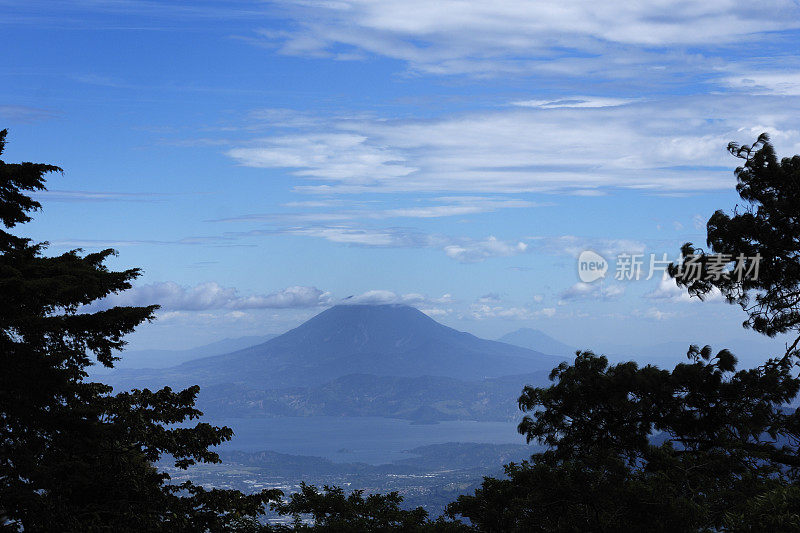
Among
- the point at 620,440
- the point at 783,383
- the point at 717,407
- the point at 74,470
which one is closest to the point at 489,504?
the point at 620,440

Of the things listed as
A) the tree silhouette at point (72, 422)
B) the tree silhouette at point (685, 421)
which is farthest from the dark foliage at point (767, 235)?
the tree silhouette at point (72, 422)

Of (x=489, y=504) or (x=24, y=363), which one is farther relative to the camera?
(x=489, y=504)

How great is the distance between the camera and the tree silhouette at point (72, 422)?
1270cm

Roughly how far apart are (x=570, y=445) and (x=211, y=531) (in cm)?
835

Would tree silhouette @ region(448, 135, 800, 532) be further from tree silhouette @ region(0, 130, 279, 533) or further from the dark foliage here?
tree silhouette @ region(0, 130, 279, 533)

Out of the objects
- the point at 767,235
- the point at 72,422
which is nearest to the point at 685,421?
the point at 767,235

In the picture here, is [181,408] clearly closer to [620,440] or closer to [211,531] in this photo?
[211,531]

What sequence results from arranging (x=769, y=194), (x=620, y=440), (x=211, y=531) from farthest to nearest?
(x=620, y=440)
(x=769, y=194)
(x=211, y=531)

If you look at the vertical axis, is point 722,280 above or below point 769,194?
below

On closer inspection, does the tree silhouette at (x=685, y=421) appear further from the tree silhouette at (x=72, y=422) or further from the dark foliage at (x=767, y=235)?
the tree silhouette at (x=72, y=422)

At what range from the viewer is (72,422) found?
13.9m

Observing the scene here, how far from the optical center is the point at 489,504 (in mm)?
14477

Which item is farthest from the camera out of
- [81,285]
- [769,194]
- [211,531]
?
[769,194]

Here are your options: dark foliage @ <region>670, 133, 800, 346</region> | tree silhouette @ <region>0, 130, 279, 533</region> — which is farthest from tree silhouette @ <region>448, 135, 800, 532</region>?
tree silhouette @ <region>0, 130, 279, 533</region>
